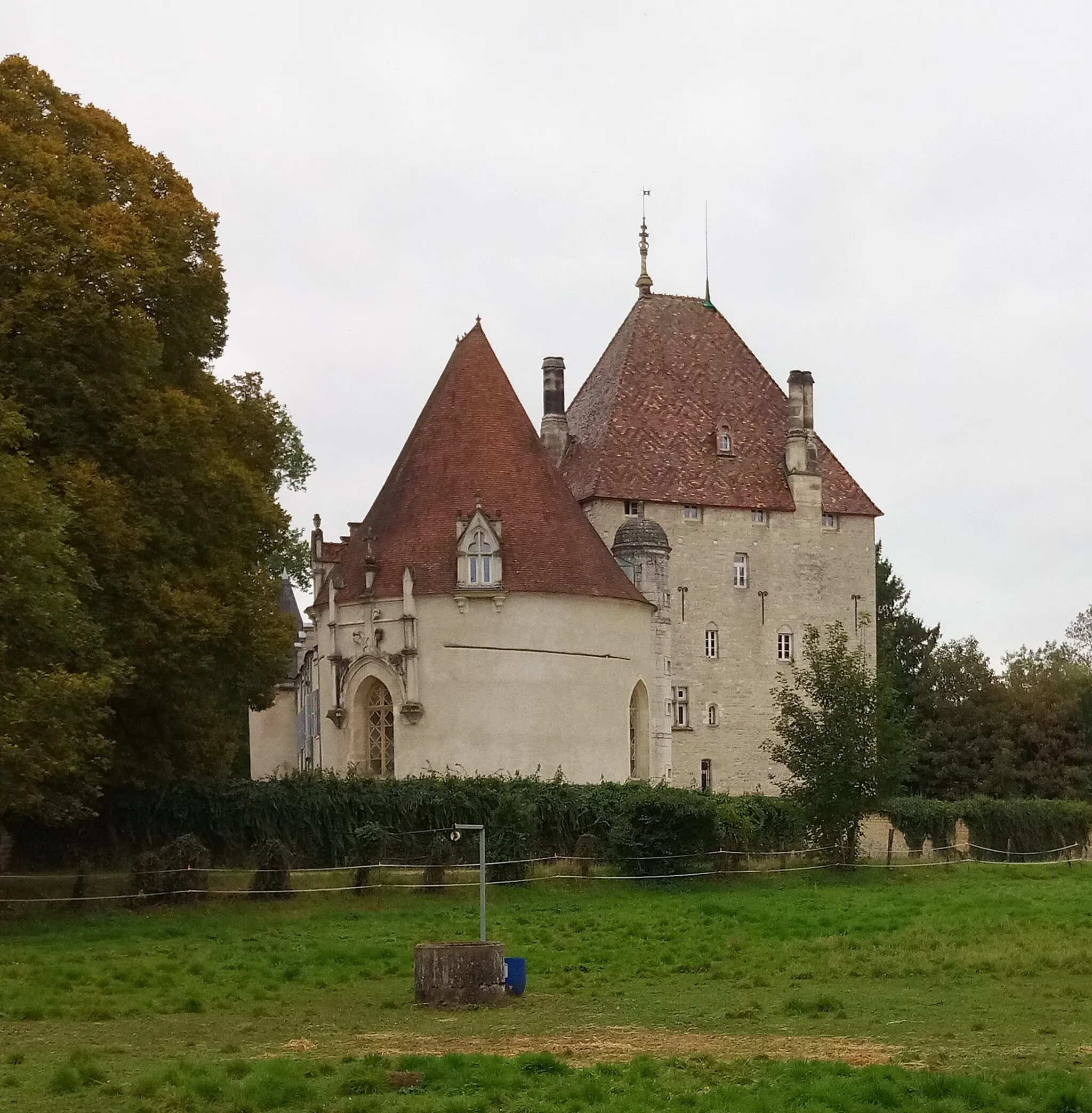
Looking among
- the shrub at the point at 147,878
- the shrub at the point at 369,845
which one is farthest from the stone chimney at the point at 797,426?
the shrub at the point at 147,878

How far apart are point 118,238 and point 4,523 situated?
6636 millimetres

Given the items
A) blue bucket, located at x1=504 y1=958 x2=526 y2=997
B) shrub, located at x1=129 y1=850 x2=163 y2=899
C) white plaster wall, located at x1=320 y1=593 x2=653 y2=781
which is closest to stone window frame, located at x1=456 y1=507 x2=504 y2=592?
white plaster wall, located at x1=320 y1=593 x2=653 y2=781

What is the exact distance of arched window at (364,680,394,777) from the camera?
142ft

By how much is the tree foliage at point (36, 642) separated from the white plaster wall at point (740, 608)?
103 feet

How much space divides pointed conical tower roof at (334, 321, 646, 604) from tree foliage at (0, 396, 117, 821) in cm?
1628

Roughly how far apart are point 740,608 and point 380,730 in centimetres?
1827

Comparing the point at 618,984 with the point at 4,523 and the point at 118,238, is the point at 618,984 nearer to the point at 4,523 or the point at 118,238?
the point at 4,523

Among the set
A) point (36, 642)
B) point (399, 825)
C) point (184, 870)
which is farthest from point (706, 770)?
point (36, 642)

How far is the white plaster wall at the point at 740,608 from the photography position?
58062 millimetres

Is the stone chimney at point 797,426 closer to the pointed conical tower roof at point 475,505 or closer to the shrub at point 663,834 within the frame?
the pointed conical tower roof at point 475,505

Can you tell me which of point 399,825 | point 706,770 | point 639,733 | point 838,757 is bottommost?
point 399,825

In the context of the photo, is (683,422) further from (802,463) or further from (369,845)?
(369,845)

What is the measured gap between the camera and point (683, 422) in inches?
2370

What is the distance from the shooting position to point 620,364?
6122 cm
